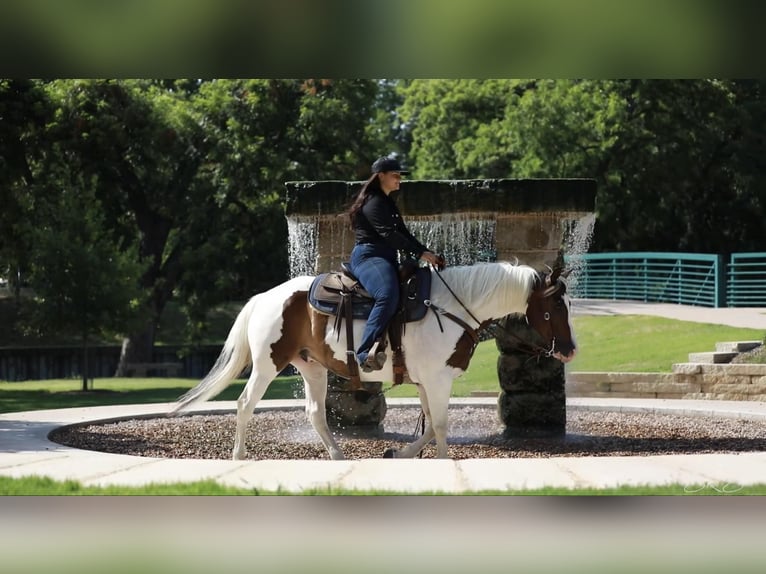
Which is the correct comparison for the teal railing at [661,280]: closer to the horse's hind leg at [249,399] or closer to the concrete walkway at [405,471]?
the horse's hind leg at [249,399]

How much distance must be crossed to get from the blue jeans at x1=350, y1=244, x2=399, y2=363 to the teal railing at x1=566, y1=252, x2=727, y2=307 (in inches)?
866

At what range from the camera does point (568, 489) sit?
289 inches

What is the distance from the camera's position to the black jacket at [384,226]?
947 centimetres

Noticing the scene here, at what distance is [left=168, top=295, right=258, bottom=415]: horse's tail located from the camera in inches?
402

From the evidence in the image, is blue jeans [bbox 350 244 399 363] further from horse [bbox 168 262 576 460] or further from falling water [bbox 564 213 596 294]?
falling water [bbox 564 213 596 294]

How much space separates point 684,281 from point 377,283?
25.2 m

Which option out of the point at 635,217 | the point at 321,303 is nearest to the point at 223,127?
the point at 635,217

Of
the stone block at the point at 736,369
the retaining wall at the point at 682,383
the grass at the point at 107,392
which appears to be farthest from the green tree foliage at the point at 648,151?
the stone block at the point at 736,369

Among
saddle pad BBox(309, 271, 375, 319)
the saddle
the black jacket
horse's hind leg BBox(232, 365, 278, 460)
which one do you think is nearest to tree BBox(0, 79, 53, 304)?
horse's hind leg BBox(232, 365, 278, 460)

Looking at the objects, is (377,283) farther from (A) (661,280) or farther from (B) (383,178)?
(A) (661,280)

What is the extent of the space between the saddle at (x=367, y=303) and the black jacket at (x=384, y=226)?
0.28 m

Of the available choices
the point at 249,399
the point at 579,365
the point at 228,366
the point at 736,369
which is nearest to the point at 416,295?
the point at 249,399

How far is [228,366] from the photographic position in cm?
1037

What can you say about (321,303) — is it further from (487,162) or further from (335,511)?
(487,162)
